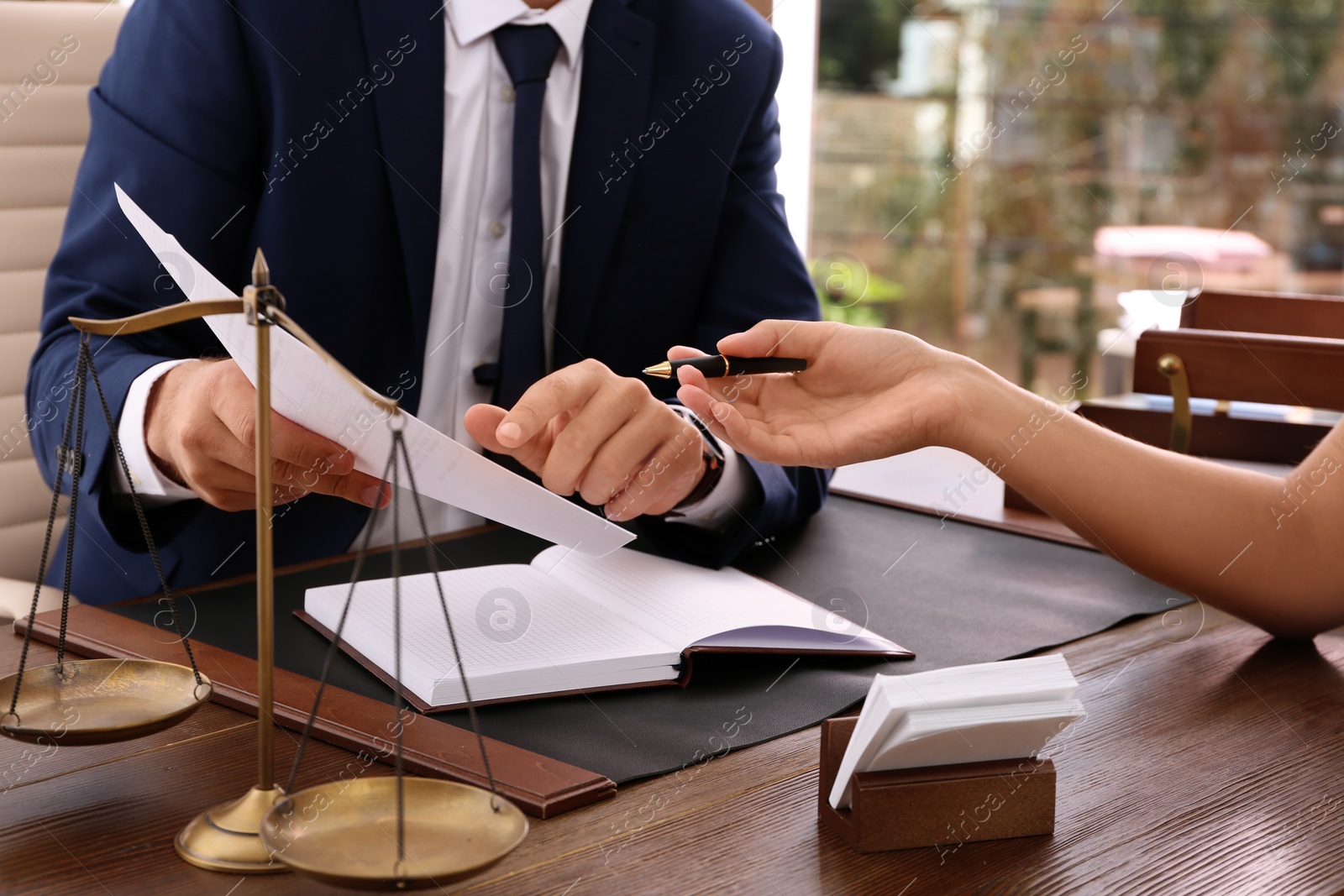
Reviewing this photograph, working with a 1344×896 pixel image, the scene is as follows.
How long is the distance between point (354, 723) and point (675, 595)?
1.09 feet

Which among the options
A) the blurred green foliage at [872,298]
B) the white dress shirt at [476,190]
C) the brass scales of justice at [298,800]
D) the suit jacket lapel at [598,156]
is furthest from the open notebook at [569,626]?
the blurred green foliage at [872,298]

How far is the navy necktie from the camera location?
148 centimetres

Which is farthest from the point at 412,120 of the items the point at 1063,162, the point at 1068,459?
the point at 1063,162

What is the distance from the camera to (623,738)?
30.9 inches

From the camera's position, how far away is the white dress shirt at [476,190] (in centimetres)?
150

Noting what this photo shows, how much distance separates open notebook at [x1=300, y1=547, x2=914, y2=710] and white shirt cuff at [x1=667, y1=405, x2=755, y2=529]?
110mm

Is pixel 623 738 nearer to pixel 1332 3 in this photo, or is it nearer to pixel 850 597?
pixel 850 597

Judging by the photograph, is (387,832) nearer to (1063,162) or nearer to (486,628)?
(486,628)

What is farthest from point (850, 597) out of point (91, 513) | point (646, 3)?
point (646, 3)

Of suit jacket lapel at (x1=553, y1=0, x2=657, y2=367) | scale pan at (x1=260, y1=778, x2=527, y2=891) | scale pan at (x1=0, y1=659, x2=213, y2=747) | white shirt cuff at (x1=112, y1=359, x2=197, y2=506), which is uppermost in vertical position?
suit jacket lapel at (x1=553, y1=0, x2=657, y2=367)

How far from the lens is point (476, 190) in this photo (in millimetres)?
1526

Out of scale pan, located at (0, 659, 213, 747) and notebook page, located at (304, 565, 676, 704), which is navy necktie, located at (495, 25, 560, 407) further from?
scale pan, located at (0, 659, 213, 747)

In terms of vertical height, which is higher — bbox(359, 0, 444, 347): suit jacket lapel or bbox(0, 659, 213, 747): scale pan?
bbox(359, 0, 444, 347): suit jacket lapel

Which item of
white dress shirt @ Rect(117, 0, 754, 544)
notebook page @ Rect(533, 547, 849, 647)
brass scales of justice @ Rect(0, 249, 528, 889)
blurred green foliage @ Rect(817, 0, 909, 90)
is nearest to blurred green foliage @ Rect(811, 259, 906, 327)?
blurred green foliage @ Rect(817, 0, 909, 90)
